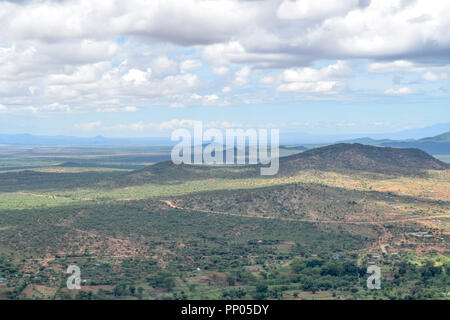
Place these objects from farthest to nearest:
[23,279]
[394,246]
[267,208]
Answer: [267,208] → [394,246] → [23,279]

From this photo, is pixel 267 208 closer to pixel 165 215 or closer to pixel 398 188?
pixel 165 215

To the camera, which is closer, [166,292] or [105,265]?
[166,292]

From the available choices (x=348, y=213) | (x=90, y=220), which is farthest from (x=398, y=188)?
→ (x=90, y=220)

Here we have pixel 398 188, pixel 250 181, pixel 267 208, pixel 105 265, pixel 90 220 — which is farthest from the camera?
pixel 250 181

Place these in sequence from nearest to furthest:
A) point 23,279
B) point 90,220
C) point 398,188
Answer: point 23,279 < point 90,220 < point 398,188
